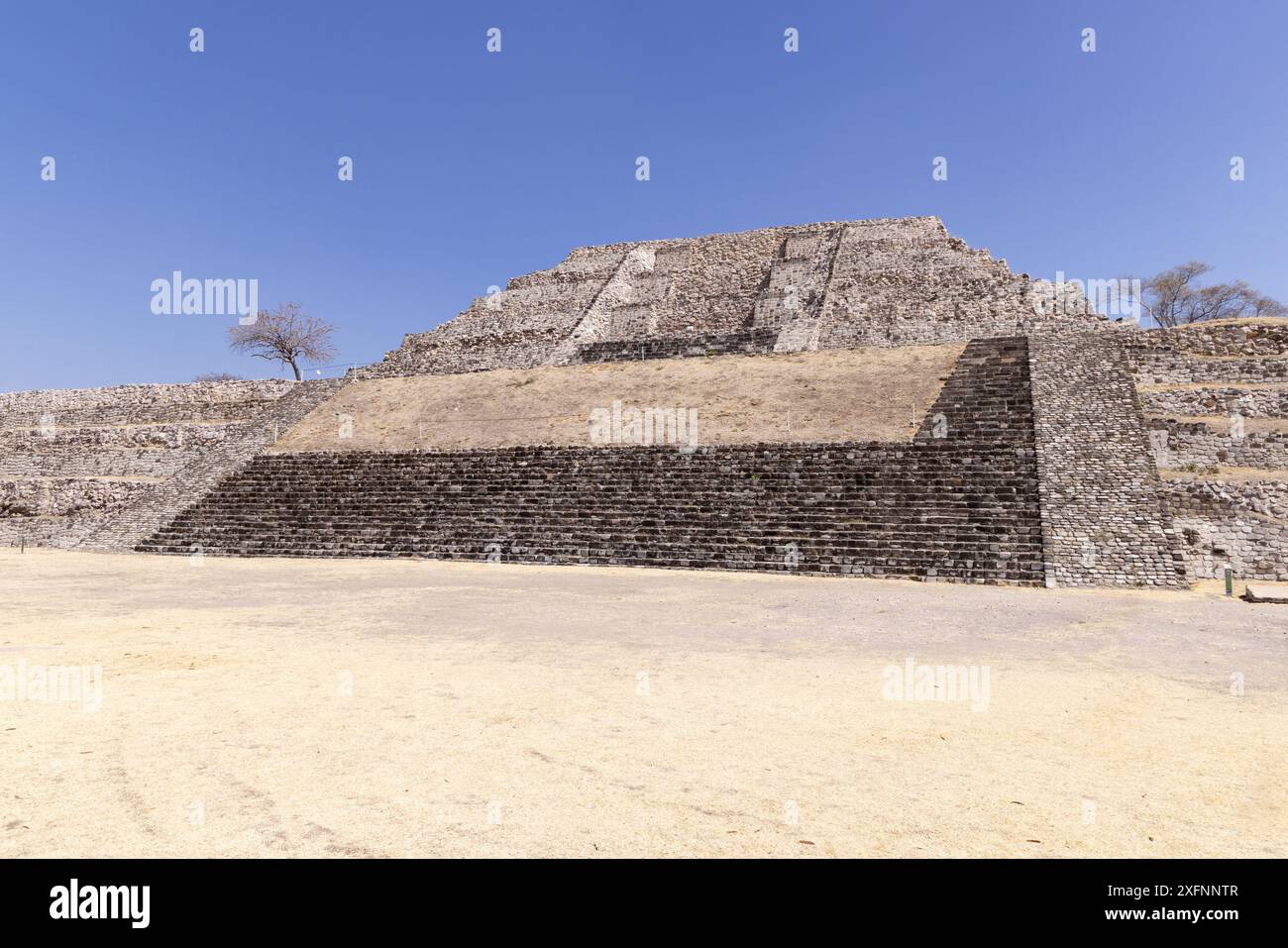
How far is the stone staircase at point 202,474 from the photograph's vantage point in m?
19.2

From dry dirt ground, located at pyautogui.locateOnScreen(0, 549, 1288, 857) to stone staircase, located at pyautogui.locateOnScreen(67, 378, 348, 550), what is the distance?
11.5 m

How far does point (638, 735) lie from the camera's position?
178 inches

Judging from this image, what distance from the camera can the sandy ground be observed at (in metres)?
19.0

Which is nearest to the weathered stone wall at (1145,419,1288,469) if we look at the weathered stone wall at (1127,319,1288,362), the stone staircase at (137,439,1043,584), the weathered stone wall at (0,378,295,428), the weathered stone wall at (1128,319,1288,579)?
the weathered stone wall at (1128,319,1288,579)

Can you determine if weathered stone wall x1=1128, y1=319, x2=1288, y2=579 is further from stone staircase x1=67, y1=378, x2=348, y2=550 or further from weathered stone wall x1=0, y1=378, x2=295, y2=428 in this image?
weathered stone wall x1=0, y1=378, x2=295, y2=428

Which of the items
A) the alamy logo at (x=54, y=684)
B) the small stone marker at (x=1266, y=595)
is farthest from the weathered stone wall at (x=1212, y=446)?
the alamy logo at (x=54, y=684)

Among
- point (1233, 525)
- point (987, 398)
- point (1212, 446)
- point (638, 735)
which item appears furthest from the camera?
point (987, 398)

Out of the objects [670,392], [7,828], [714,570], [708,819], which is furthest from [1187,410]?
[7,828]

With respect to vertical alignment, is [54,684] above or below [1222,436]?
below
